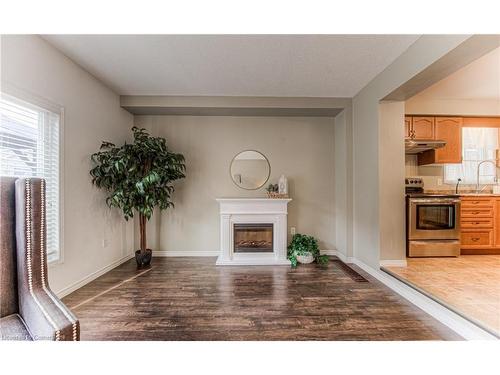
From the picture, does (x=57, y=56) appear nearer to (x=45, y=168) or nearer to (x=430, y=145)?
(x=45, y=168)

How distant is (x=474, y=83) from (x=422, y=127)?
0.81 meters

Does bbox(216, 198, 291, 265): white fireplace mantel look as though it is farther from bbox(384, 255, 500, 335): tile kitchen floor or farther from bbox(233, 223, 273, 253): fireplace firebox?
bbox(384, 255, 500, 335): tile kitchen floor

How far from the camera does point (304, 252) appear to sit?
3.71m

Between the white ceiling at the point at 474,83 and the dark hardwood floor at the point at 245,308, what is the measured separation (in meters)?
2.77

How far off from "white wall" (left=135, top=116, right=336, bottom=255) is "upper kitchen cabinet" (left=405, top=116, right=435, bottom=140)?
1268mm

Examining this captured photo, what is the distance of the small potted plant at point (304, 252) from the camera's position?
12.1ft

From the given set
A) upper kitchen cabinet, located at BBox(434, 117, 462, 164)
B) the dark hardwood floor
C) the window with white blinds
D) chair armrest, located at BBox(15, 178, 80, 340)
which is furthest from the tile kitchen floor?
the window with white blinds

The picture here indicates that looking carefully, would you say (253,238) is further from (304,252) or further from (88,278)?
(88,278)

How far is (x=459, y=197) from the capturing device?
3.63m

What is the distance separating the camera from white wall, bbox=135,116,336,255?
411 cm

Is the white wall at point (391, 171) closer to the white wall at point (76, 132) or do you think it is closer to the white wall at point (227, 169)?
the white wall at point (227, 169)

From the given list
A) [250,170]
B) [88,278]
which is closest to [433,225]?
[250,170]
